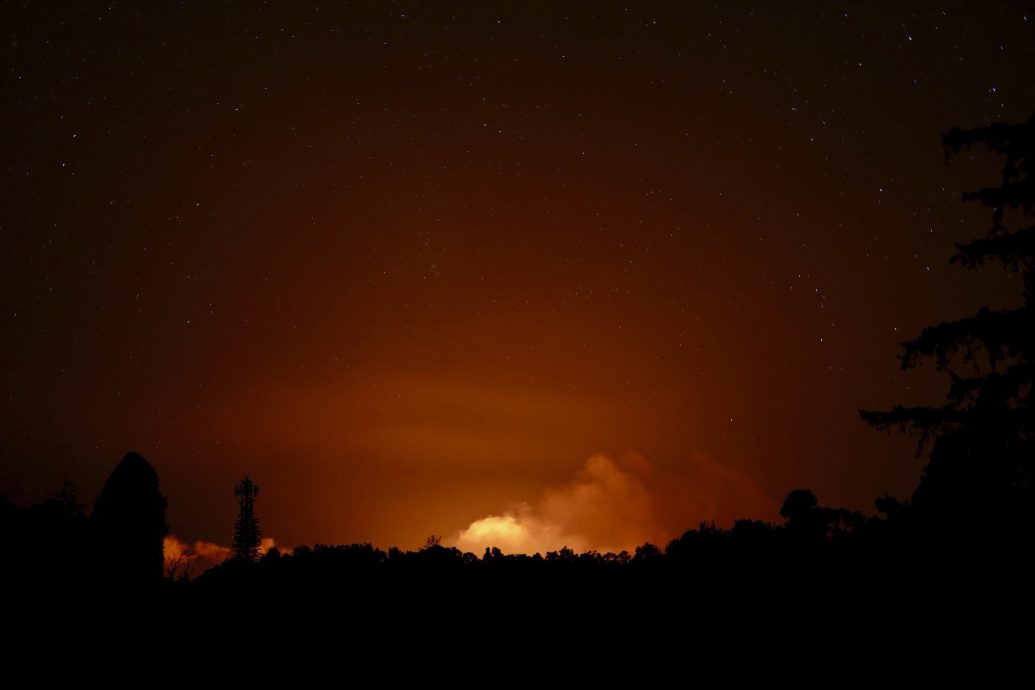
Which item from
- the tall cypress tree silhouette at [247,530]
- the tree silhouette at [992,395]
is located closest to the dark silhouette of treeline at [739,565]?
the tree silhouette at [992,395]

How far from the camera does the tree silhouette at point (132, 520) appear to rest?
29875 millimetres

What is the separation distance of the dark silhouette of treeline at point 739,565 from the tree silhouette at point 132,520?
0.21 ft

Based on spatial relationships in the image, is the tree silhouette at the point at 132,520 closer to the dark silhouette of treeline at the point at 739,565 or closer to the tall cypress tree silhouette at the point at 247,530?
the dark silhouette of treeline at the point at 739,565

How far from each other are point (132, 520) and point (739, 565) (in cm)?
2398

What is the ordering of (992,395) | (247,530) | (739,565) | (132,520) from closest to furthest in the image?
(992,395) → (739,565) → (132,520) → (247,530)

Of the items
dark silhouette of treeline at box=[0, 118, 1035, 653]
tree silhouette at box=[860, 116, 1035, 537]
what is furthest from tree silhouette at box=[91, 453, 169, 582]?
tree silhouette at box=[860, 116, 1035, 537]

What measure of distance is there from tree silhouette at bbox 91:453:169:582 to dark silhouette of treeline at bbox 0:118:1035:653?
65mm

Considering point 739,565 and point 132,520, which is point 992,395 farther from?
point 132,520

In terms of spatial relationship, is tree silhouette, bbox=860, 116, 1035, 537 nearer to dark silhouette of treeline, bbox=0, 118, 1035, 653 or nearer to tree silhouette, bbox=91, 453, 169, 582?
dark silhouette of treeline, bbox=0, 118, 1035, 653

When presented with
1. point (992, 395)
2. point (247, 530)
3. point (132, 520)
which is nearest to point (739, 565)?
point (992, 395)

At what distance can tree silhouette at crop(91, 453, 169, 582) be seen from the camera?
29875 millimetres

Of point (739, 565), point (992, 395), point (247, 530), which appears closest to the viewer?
point (992, 395)

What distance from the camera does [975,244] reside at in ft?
31.4

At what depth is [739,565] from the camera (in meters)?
20.1
